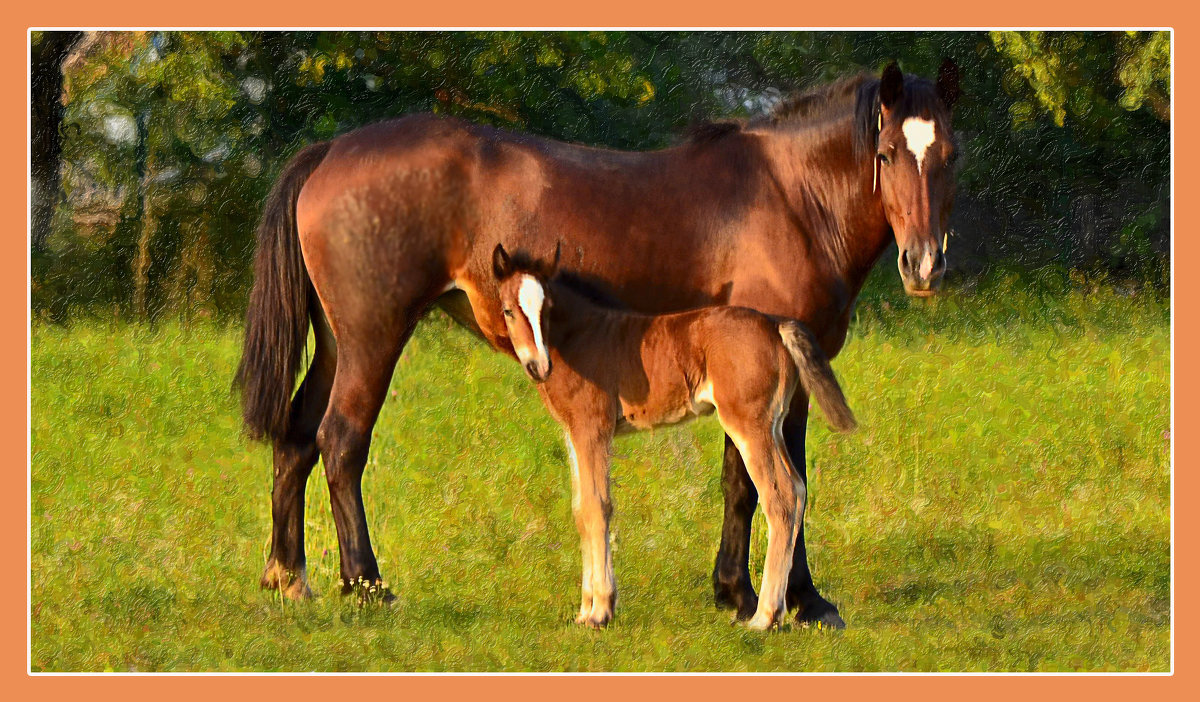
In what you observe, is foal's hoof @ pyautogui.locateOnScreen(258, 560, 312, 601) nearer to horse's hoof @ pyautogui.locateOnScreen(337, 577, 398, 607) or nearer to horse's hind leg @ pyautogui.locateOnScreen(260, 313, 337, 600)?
horse's hind leg @ pyautogui.locateOnScreen(260, 313, 337, 600)

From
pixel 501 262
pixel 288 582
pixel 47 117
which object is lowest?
pixel 288 582

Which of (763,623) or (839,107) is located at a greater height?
(839,107)

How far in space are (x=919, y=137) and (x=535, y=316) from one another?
2265mm

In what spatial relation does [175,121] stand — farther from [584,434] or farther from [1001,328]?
[1001,328]

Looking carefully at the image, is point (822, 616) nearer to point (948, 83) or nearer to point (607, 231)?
point (607, 231)

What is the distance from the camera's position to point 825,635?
23.6ft

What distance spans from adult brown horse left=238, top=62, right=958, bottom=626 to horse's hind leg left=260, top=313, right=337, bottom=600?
378mm

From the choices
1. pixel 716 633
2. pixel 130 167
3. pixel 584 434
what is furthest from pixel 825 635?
pixel 130 167

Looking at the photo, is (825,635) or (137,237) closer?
(825,635)

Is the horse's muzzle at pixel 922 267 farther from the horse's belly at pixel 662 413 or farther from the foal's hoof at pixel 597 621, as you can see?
the foal's hoof at pixel 597 621

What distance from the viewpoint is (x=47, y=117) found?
38.1ft

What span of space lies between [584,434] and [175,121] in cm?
668

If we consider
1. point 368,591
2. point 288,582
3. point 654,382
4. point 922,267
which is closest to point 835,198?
point 922,267

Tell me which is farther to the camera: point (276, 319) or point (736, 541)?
point (276, 319)
